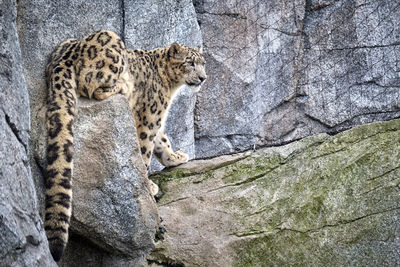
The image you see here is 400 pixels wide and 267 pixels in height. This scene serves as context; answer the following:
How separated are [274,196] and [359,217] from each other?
586 millimetres

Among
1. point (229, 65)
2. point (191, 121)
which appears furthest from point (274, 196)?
point (229, 65)

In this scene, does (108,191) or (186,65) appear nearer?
(108,191)

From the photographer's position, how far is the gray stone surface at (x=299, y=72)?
7.13 metres

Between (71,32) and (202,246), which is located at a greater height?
(71,32)

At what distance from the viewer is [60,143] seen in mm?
4102

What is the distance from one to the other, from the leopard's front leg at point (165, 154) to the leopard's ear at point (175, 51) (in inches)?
21.7

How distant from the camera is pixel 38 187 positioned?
412 cm

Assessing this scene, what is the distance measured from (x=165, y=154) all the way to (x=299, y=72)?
2.55 meters

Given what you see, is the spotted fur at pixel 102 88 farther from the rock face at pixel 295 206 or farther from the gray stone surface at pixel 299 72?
the gray stone surface at pixel 299 72

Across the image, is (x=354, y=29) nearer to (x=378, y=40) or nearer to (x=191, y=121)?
(x=378, y=40)

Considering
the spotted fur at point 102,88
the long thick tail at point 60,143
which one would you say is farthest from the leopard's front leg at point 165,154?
the long thick tail at point 60,143

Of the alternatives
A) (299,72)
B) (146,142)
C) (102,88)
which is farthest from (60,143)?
(299,72)

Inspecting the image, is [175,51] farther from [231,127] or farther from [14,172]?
[14,172]

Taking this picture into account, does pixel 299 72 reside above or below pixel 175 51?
below
